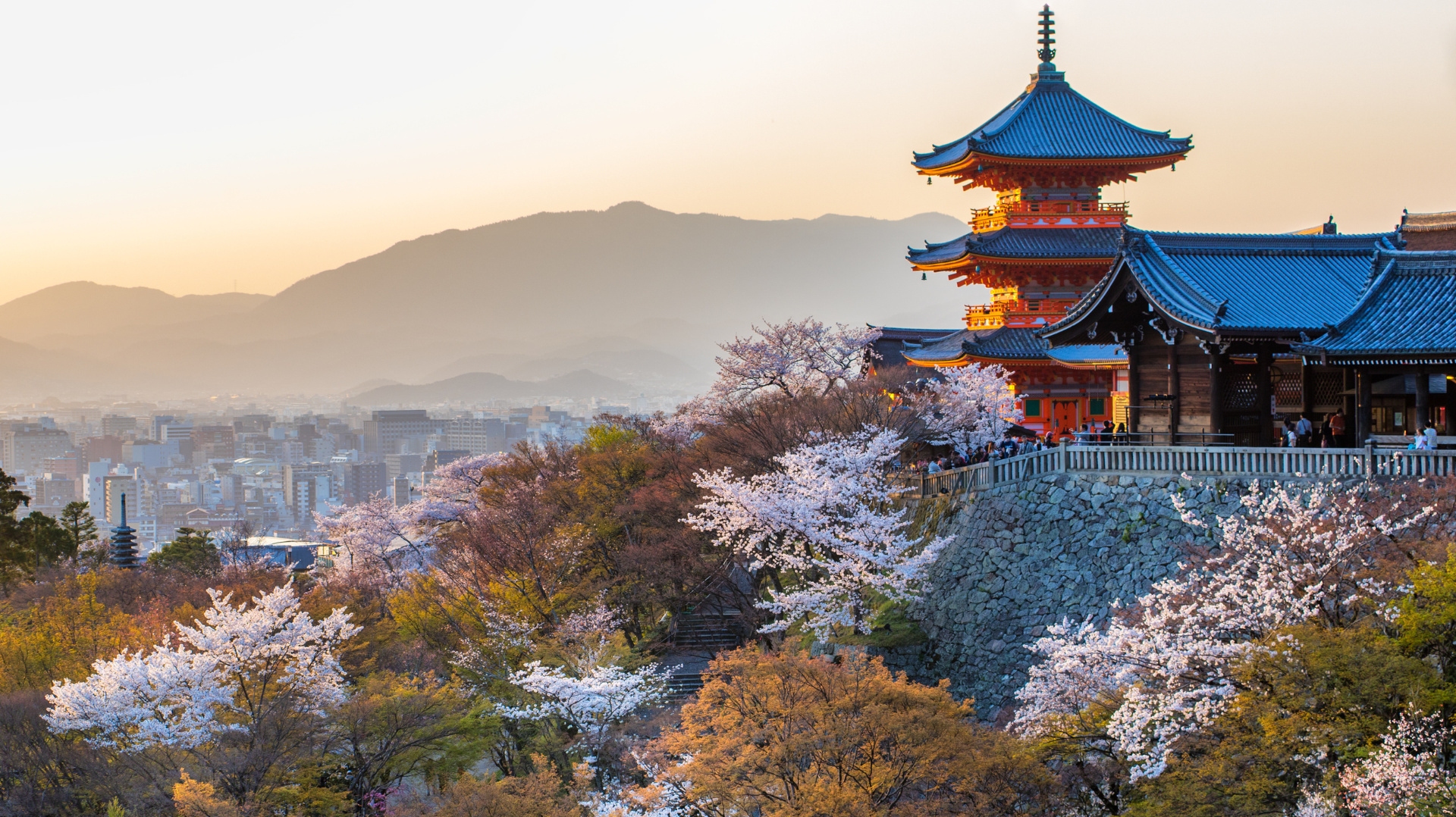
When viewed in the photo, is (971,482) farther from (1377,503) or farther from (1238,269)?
(1377,503)

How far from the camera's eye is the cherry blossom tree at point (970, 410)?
3300 cm

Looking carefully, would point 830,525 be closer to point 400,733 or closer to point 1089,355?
point 1089,355

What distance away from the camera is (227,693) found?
24109 mm

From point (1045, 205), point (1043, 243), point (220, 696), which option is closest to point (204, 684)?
point (220, 696)

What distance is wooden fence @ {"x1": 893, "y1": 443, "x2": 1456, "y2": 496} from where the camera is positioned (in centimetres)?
2016

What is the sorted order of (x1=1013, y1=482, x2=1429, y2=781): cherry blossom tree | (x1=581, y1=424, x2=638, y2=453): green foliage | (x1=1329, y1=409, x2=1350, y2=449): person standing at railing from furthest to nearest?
(x1=581, y1=424, x2=638, y2=453): green foliage < (x1=1329, y1=409, x2=1350, y2=449): person standing at railing < (x1=1013, y1=482, x2=1429, y2=781): cherry blossom tree

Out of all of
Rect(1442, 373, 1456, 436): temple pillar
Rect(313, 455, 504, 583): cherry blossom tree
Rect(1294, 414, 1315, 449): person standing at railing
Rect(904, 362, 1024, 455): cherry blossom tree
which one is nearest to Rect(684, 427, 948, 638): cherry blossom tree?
Rect(904, 362, 1024, 455): cherry blossom tree

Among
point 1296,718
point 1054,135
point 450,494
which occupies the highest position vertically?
point 1054,135

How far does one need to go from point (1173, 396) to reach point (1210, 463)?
3.00 meters

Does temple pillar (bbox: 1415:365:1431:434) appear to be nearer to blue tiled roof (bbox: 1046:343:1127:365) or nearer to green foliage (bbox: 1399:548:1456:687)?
green foliage (bbox: 1399:548:1456:687)

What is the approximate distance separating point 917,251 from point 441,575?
18787 millimetres

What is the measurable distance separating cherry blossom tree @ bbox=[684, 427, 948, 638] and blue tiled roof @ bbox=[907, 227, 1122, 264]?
28.7 ft

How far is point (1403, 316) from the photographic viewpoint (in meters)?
22.9

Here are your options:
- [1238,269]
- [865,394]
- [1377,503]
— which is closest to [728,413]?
[865,394]
